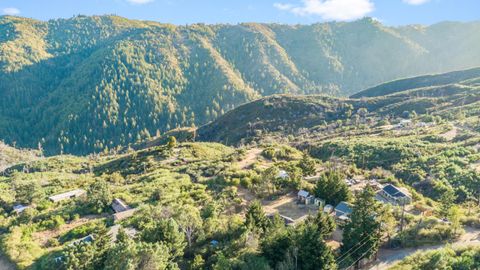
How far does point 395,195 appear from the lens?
3850 centimetres

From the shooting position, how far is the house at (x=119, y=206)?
36125mm

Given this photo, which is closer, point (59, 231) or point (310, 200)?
point (59, 231)

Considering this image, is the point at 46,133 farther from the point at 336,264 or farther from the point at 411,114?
the point at 336,264

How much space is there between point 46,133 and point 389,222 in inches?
7583

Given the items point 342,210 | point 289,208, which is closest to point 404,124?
point 342,210

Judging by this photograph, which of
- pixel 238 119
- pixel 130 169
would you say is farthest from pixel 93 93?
pixel 130 169

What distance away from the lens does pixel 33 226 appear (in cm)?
3272

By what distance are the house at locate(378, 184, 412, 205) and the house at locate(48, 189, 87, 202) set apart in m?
38.1

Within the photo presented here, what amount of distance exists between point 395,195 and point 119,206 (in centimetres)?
3211

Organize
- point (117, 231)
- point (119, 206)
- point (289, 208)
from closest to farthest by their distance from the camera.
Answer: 1. point (117, 231)
2. point (119, 206)
3. point (289, 208)

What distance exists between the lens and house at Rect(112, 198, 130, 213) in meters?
36.1

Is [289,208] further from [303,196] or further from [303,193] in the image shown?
[303,193]

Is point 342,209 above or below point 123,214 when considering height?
below

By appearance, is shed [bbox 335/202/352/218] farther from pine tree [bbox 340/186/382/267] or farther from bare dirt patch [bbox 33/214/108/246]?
bare dirt patch [bbox 33/214/108/246]
